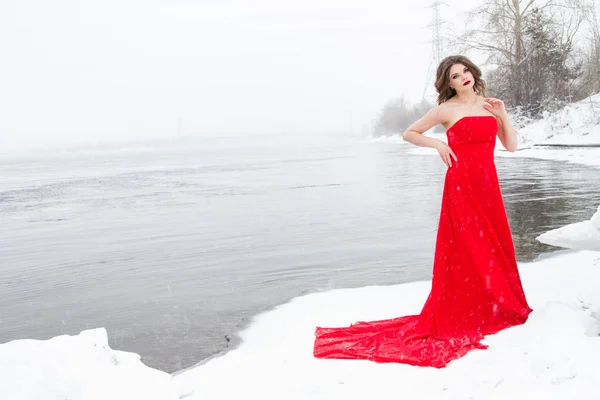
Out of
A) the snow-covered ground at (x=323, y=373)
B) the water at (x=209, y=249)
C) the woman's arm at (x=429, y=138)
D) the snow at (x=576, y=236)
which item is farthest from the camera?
the snow at (x=576, y=236)

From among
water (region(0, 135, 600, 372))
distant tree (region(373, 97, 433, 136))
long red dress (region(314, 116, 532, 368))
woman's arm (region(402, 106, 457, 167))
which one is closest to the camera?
long red dress (region(314, 116, 532, 368))

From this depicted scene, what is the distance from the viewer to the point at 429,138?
4.24 metres

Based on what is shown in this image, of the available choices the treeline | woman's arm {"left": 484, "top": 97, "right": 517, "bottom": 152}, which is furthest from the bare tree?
woman's arm {"left": 484, "top": 97, "right": 517, "bottom": 152}

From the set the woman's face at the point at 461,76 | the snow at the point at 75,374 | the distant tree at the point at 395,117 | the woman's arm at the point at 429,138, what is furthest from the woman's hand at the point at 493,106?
the distant tree at the point at 395,117

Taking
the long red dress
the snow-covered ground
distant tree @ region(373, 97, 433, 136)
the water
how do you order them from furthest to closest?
distant tree @ region(373, 97, 433, 136), the water, the long red dress, the snow-covered ground

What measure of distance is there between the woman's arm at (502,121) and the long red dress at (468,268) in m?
0.10

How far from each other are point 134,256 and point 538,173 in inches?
551

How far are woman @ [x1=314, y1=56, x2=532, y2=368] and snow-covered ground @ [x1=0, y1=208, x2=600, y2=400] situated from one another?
21cm

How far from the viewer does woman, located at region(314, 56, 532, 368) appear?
404 cm

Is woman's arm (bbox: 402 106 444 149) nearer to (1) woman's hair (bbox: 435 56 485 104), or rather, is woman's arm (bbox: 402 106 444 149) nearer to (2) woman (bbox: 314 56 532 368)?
(2) woman (bbox: 314 56 532 368)

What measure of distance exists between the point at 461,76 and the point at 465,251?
1.17 meters

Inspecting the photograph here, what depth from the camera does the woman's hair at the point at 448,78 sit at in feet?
13.8

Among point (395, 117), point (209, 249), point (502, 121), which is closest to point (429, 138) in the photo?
point (502, 121)

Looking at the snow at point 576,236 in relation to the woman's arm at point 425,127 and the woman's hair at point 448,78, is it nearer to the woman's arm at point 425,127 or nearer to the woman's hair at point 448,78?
the woman's hair at point 448,78
